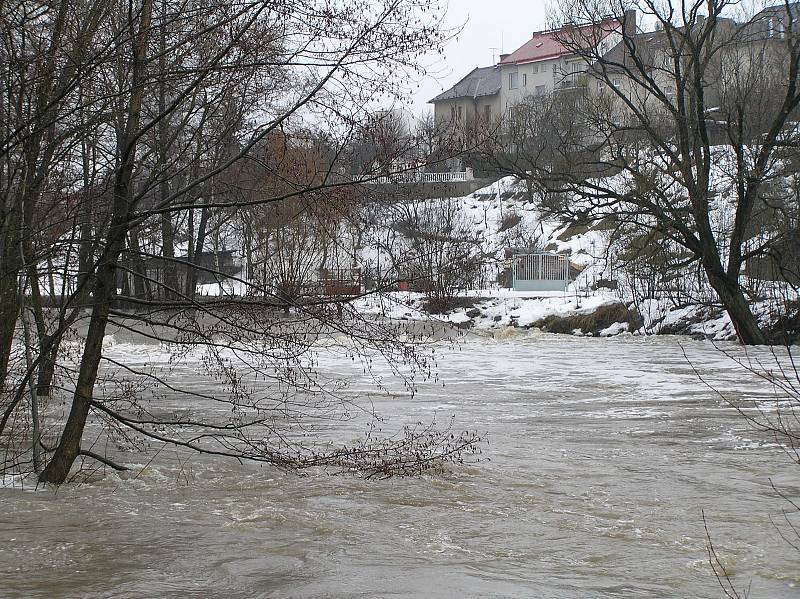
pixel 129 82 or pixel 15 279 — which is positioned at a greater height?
pixel 129 82

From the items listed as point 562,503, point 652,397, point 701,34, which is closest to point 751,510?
point 562,503

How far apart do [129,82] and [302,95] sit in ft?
5.04

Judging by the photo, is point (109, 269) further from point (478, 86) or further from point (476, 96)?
point (478, 86)

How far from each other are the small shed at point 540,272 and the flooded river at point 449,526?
29.6 m

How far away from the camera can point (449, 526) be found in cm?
849

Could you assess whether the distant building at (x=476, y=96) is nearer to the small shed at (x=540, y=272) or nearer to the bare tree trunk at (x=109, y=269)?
the small shed at (x=540, y=272)

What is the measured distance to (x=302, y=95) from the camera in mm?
8516

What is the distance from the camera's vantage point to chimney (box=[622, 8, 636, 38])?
25.3m

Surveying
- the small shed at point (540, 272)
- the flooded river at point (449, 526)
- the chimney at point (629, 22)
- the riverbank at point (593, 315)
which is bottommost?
the flooded river at point (449, 526)

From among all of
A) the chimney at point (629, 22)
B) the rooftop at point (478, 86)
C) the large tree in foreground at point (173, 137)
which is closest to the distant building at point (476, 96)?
the rooftop at point (478, 86)

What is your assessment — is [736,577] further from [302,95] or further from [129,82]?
[129,82]

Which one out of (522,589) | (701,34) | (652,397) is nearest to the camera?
(522,589)

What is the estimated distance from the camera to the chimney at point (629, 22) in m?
25.3

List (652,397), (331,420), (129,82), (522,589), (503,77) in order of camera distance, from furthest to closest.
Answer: (503,77), (652,397), (331,420), (129,82), (522,589)
